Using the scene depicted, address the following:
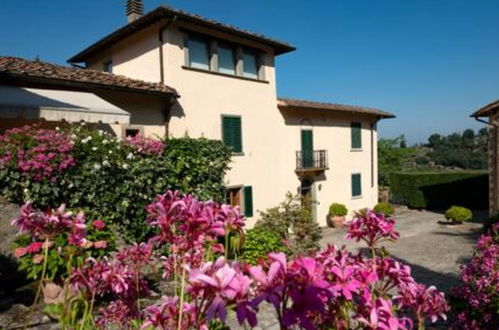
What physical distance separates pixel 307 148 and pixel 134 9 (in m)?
11.7

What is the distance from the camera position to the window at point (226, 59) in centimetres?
1578

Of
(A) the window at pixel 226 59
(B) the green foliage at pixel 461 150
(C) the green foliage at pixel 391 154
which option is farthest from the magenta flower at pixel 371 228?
(B) the green foliage at pixel 461 150

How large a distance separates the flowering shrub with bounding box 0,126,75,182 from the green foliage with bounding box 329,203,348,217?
54.3ft

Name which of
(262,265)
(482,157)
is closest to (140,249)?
(262,265)

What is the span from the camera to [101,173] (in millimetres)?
8859

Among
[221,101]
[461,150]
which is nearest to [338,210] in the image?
[221,101]

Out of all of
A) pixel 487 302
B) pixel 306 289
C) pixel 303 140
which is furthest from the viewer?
pixel 303 140

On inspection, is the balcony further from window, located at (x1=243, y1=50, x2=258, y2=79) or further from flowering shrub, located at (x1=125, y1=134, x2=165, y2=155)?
flowering shrub, located at (x1=125, y1=134, x2=165, y2=155)

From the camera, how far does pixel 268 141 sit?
17766 mm

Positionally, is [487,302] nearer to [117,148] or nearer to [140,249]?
[140,249]

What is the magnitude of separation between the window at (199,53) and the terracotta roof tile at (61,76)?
Answer: 2.08m

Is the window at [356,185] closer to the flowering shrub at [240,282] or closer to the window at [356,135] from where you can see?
the window at [356,135]

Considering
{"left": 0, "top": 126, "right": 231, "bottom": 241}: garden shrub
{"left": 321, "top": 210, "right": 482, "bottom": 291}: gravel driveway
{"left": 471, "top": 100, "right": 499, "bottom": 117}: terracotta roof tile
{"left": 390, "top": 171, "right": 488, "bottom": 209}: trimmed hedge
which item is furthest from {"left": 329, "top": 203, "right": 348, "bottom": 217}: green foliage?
{"left": 0, "top": 126, "right": 231, "bottom": 241}: garden shrub

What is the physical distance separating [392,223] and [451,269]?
12.2 m
